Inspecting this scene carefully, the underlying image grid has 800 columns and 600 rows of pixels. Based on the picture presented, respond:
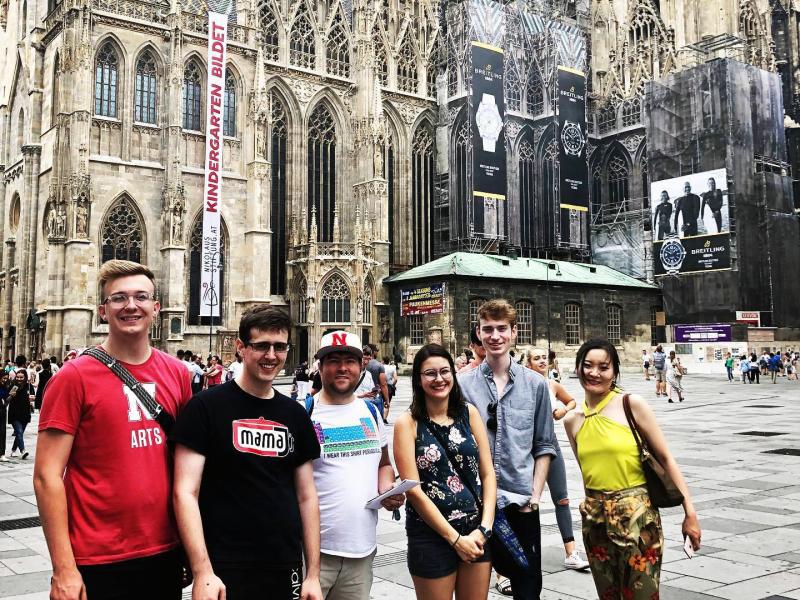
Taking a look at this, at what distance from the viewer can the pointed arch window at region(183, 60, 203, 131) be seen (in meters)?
32.8

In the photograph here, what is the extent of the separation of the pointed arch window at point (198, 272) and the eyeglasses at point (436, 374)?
29665 mm

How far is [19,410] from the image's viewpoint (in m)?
12.3

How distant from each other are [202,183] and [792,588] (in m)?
30.7

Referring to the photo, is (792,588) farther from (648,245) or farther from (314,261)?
(648,245)

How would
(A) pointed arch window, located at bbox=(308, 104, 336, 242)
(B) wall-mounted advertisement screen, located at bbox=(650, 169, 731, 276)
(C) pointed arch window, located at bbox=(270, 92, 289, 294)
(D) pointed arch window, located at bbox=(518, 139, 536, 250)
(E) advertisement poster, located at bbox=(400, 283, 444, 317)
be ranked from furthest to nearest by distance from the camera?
(D) pointed arch window, located at bbox=(518, 139, 536, 250), (A) pointed arch window, located at bbox=(308, 104, 336, 242), (B) wall-mounted advertisement screen, located at bbox=(650, 169, 731, 276), (C) pointed arch window, located at bbox=(270, 92, 289, 294), (E) advertisement poster, located at bbox=(400, 283, 444, 317)

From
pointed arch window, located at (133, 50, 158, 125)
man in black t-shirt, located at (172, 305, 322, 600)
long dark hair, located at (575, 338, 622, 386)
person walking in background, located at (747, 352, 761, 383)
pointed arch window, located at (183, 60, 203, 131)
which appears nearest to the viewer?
man in black t-shirt, located at (172, 305, 322, 600)

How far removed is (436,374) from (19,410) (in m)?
10.9

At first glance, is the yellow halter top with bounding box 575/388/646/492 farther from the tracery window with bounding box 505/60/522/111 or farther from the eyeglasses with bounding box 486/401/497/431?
the tracery window with bounding box 505/60/522/111

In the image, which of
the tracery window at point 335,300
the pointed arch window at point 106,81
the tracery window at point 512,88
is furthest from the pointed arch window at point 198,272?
the tracery window at point 512,88

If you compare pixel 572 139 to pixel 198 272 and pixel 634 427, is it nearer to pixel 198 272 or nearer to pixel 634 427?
pixel 198 272

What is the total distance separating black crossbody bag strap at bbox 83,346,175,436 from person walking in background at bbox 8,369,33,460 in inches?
419

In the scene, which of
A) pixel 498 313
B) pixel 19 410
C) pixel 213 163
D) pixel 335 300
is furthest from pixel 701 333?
pixel 498 313

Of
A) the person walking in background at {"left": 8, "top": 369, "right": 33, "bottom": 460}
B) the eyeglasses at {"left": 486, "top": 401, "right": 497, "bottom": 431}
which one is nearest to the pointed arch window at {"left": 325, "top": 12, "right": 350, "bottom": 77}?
the person walking in background at {"left": 8, "top": 369, "right": 33, "bottom": 460}

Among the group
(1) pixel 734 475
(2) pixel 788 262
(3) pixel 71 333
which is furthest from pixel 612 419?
(2) pixel 788 262
